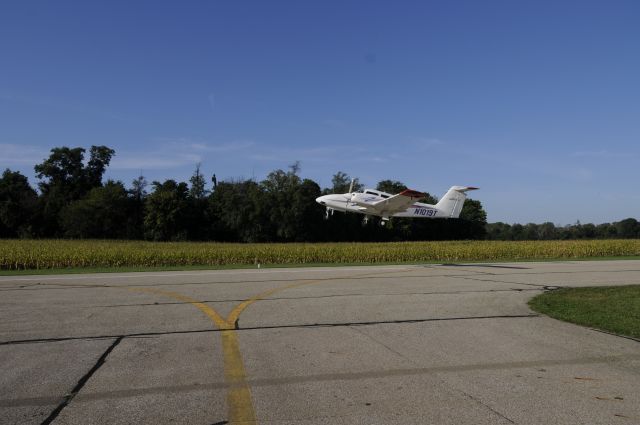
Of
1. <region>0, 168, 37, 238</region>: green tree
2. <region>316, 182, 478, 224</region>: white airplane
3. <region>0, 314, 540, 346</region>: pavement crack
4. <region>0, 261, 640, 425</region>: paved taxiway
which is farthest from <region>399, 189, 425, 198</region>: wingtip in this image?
<region>0, 168, 37, 238</region>: green tree

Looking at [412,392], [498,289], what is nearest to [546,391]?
[412,392]

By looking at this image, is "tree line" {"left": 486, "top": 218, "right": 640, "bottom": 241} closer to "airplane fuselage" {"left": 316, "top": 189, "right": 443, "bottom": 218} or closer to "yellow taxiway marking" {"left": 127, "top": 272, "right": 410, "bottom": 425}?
"airplane fuselage" {"left": 316, "top": 189, "right": 443, "bottom": 218}

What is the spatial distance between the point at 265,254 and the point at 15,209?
63.3 metres

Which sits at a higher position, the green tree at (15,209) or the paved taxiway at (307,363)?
the green tree at (15,209)

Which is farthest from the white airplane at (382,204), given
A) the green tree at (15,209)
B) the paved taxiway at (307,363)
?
the green tree at (15,209)

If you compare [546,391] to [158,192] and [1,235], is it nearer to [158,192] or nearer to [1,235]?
[158,192]

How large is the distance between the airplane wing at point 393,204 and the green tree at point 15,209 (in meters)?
67.0

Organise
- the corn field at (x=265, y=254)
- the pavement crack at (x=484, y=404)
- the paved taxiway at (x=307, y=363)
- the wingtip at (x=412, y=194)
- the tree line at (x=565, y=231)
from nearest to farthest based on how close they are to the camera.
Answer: the pavement crack at (x=484, y=404), the paved taxiway at (x=307, y=363), the wingtip at (x=412, y=194), the corn field at (x=265, y=254), the tree line at (x=565, y=231)

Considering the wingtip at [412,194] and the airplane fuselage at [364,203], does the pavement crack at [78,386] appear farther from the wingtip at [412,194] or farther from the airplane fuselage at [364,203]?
the airplane fuselage at [364,203]

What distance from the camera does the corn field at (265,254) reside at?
96.9 ft

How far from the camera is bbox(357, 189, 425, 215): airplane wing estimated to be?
25.8m

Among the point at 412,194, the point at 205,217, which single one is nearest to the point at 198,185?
the point at 205,217

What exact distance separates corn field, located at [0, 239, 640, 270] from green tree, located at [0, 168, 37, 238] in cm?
4794

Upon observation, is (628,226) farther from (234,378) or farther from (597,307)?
(234,378)
